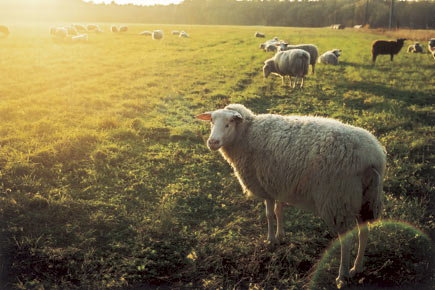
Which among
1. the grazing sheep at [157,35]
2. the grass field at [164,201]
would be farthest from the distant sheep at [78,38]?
the grass field at [164,201]

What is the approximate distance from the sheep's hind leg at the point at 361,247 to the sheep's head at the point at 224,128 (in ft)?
6.39

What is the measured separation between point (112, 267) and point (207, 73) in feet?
43.1

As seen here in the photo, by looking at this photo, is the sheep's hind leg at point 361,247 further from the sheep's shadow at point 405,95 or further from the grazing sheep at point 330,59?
the grazing sheep at point 330,59

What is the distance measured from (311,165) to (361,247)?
1.07 m

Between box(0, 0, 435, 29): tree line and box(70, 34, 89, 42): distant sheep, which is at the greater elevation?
box(0, 0, 435, 29): tree line

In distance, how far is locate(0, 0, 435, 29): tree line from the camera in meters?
81.5

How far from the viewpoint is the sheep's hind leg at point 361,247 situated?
342 centimetres

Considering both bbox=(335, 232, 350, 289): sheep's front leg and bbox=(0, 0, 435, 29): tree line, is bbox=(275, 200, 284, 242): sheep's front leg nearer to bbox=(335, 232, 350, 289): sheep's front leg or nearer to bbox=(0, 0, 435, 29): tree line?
bbox=(335, 232, 350, 289): sheep's front leg

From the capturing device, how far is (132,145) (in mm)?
6918

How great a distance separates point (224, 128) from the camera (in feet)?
14.0

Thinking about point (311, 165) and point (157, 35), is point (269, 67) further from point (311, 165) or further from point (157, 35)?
point (157, 35)

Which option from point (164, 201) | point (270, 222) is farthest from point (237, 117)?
point (164, 201)

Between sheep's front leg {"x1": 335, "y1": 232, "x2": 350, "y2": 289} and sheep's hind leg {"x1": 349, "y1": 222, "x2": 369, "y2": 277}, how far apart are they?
0.10m

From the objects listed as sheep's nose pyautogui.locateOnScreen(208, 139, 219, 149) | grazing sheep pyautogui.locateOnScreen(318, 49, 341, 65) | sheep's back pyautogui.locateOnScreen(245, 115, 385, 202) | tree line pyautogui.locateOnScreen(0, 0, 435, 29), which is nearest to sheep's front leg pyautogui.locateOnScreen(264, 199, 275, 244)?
sheep's back pyautogui.locateOnScreen(245, 115, 385, 202)
